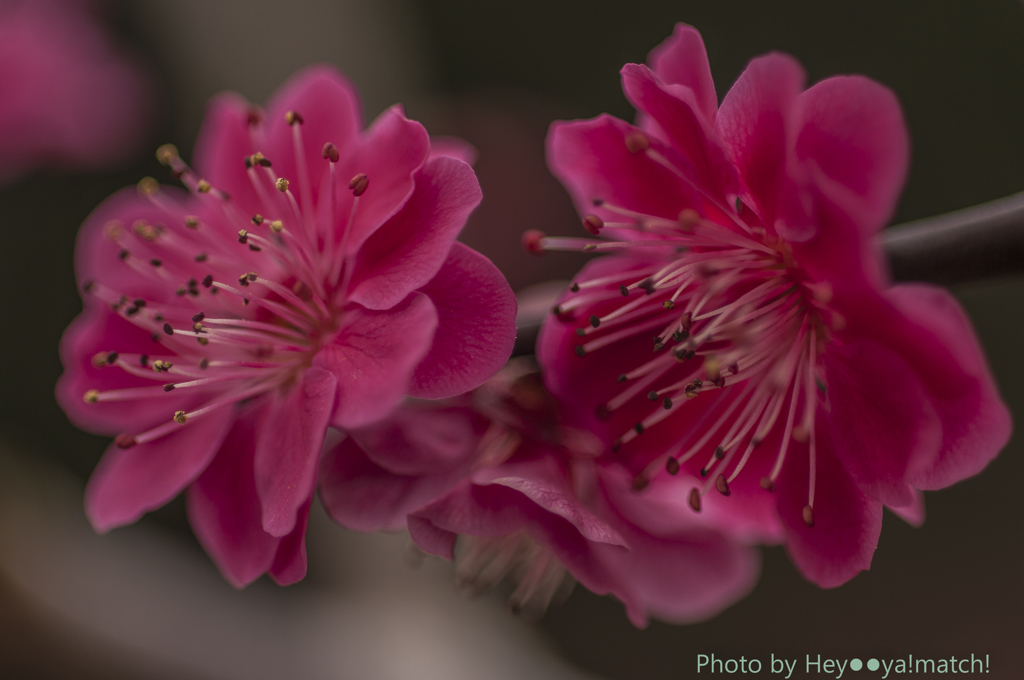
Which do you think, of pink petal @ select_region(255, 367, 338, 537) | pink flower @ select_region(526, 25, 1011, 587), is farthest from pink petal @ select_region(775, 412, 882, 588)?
pink petal @ select_region(255, 367, 338, 537)

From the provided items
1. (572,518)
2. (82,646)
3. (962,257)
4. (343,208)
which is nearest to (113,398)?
(343,208)

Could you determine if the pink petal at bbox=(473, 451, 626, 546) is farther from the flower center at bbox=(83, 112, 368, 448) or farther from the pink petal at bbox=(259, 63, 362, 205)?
the pink petal at bbox=(259, 63, 362, 205)

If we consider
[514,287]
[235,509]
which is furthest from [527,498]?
[514,287]

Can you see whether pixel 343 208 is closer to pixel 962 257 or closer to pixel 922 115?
pixel 962 257

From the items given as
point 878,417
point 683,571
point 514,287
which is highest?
point 878,417

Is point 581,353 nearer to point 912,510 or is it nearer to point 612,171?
point 612,171

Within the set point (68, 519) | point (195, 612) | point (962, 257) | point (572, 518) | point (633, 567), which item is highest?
point (962, 257)

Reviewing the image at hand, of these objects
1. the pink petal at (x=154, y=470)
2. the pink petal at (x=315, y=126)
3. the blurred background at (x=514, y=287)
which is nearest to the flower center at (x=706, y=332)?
the pink petal at (x=315, y=126)
